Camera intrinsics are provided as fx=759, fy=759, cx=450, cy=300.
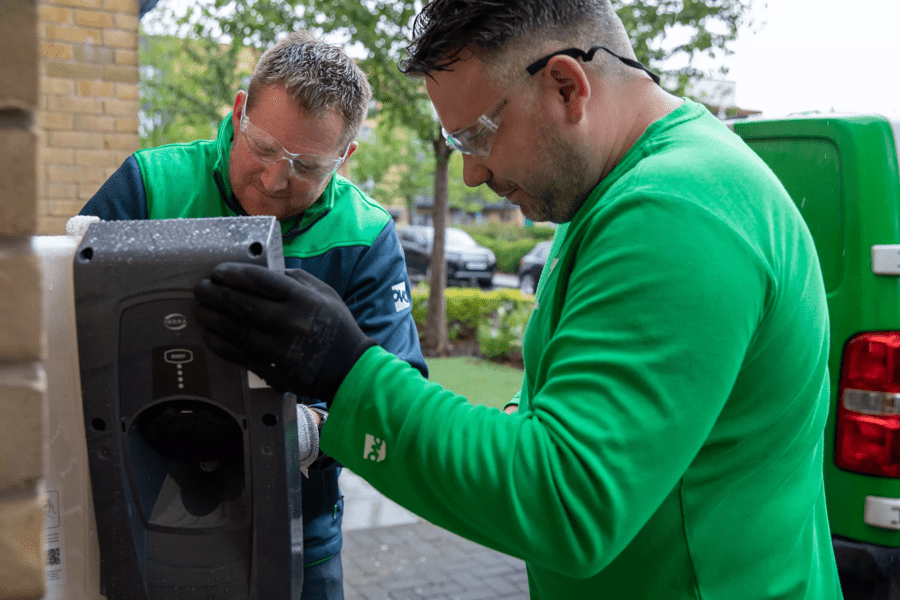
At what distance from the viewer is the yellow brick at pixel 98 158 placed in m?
3.97

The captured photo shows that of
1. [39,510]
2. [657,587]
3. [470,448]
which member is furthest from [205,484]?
[657,587]

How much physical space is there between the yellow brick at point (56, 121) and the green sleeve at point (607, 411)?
3.59 m

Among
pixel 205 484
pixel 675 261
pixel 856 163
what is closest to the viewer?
pixel 675 261

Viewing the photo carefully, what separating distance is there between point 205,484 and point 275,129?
93 centimetres

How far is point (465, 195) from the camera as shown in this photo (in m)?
34.8

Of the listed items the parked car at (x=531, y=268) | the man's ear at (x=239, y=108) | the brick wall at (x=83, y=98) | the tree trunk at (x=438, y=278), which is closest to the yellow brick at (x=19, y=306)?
the man's ear at (x=239, y=108)

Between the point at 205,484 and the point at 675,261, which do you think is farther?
the point at 205,484

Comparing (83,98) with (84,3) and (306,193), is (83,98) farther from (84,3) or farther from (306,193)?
(306,193)

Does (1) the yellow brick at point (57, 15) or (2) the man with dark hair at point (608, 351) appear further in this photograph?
(1) the yellow brick at point (57, 15)

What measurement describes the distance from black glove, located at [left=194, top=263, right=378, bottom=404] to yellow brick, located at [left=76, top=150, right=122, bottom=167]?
134 inches

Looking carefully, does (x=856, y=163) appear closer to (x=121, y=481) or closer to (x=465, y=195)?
(x=121, y=481)

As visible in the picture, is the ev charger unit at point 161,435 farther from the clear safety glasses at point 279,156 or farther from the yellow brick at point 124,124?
the yellow brick at point 124,124

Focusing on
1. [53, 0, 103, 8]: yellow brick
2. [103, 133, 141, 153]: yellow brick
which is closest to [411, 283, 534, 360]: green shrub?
[103, 133, 141, 153]: yellow brick

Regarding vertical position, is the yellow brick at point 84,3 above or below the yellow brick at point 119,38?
above
